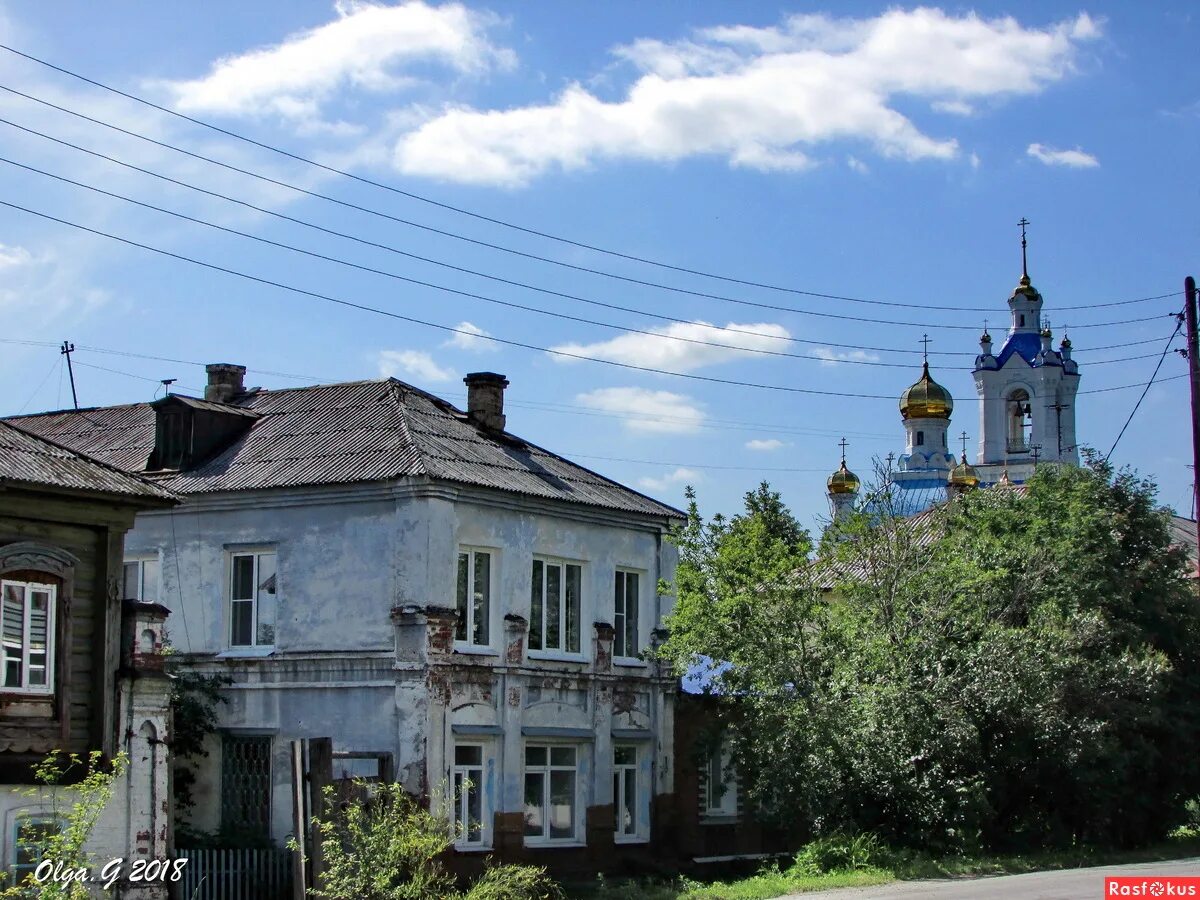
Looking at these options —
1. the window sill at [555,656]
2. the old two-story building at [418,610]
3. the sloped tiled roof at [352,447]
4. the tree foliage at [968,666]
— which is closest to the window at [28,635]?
the old two-story building at [418,610]

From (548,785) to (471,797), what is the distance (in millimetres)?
1980

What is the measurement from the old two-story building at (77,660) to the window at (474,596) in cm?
664

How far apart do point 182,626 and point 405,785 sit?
18.7ft

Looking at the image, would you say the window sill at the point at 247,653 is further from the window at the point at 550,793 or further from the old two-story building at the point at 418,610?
the window at the point at 550,793

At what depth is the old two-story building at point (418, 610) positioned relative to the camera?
26797mm

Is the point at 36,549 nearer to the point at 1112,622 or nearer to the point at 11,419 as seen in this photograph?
the point at 11,419

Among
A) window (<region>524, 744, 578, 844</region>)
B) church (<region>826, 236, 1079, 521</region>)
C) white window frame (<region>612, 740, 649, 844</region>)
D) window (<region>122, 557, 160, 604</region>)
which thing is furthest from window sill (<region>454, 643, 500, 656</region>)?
church (<region>826, 236, 1079, 521</region>)

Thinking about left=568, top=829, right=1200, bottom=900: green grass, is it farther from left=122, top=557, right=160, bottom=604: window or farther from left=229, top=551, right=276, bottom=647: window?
left=122, top=557, right=160, bottom=604: window

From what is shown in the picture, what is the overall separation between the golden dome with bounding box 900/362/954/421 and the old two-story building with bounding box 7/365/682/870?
6379cm

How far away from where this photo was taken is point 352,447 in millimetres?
28594

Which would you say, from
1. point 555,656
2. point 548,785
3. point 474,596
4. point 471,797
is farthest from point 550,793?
point 474,596

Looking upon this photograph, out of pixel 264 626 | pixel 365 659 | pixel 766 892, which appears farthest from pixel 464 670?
pixel 766 892

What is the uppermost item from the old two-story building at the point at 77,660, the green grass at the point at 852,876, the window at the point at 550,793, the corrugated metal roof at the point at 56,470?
the corrugated metal roof at the point at 56,470

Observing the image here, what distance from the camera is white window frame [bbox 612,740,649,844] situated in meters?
30.4
